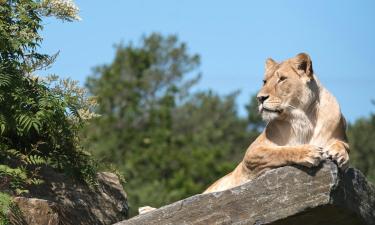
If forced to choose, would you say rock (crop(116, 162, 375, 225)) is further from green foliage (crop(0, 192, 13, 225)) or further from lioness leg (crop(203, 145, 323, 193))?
green foliage (crop(0, 192, 13, 225))

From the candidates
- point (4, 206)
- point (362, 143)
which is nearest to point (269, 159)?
point (4, 206)

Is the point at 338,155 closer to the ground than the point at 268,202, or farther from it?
farther from it

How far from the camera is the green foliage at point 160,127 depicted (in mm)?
44719

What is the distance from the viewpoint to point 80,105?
1212 centimetres

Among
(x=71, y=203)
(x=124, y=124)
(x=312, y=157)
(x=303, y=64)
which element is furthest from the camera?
(x=124, y=124)

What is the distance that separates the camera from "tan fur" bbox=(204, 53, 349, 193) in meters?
10.7

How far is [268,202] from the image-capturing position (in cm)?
1042

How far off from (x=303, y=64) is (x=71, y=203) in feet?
10.1

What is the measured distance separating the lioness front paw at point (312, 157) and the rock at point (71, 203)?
268cm

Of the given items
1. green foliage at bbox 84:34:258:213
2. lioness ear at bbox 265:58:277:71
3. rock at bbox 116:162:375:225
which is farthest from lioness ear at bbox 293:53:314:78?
green foliage at bbox 84:34:258:213

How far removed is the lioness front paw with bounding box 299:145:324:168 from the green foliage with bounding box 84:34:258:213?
82.6 ft

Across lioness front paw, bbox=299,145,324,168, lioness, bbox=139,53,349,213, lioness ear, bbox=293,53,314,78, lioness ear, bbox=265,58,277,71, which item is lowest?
lioness front paw, bbox=299,145,324,168

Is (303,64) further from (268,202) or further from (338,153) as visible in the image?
(268,202)

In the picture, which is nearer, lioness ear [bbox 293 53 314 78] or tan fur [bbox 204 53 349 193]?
tan fur [bbox 204 53 349 193]
